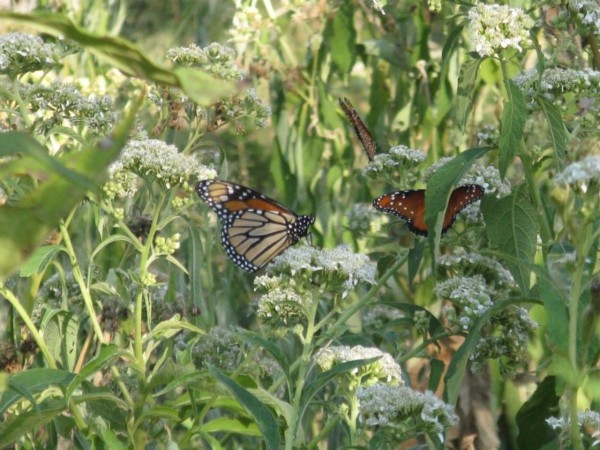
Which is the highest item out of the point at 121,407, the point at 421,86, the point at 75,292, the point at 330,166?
the point at 421,86

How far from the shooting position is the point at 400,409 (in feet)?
5.83

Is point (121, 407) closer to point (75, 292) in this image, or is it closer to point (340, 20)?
point (75, 292)

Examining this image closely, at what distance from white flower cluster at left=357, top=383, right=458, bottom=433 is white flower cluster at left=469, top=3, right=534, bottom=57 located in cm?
69

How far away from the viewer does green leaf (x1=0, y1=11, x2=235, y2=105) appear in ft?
2.23

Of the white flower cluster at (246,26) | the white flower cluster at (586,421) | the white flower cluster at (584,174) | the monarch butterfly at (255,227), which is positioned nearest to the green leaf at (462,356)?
the white flower cluster at (586,421)

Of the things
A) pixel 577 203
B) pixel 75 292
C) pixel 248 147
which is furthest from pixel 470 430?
pixel 248 147

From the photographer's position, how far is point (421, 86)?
4.48 meters

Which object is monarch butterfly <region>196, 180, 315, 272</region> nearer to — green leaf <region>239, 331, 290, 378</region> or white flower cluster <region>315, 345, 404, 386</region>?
white flower cluster <region>315, 345, 404, 386</region>

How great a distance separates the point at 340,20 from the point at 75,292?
236cm

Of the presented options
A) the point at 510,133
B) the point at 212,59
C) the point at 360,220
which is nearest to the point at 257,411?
the point at 510,133

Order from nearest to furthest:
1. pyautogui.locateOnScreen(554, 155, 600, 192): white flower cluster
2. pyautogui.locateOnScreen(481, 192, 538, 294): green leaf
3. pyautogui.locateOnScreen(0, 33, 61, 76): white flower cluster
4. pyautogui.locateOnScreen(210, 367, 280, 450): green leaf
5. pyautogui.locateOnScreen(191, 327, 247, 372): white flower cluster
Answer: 1. pyautogui.locateOnScreen(554, 155, 600, 192): white flower cluster
2. pyautogui.locateOnScreen(210, 367, 280, 450): green leaf
3. pyautogui.locateOnScreen(481, 192, 538, 294): green leaf
4. pyautogui.locateOnScreen(0, 33, 61, 76): white flower cluster
5. pyautogui.locateOnScreen(191, 327, 247, 372): white flower cluster

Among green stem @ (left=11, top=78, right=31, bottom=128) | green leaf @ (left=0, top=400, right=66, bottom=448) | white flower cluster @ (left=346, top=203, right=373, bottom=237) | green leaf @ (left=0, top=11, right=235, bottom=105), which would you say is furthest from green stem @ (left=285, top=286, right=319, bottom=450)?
white flower cluster @ (left=346, top=203, right=373, bottom=237)

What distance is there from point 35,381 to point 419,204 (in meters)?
1.11

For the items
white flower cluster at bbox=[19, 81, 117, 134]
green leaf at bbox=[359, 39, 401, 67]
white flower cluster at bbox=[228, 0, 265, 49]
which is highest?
green leaf at bbox=[359, 39, 401, 67]
